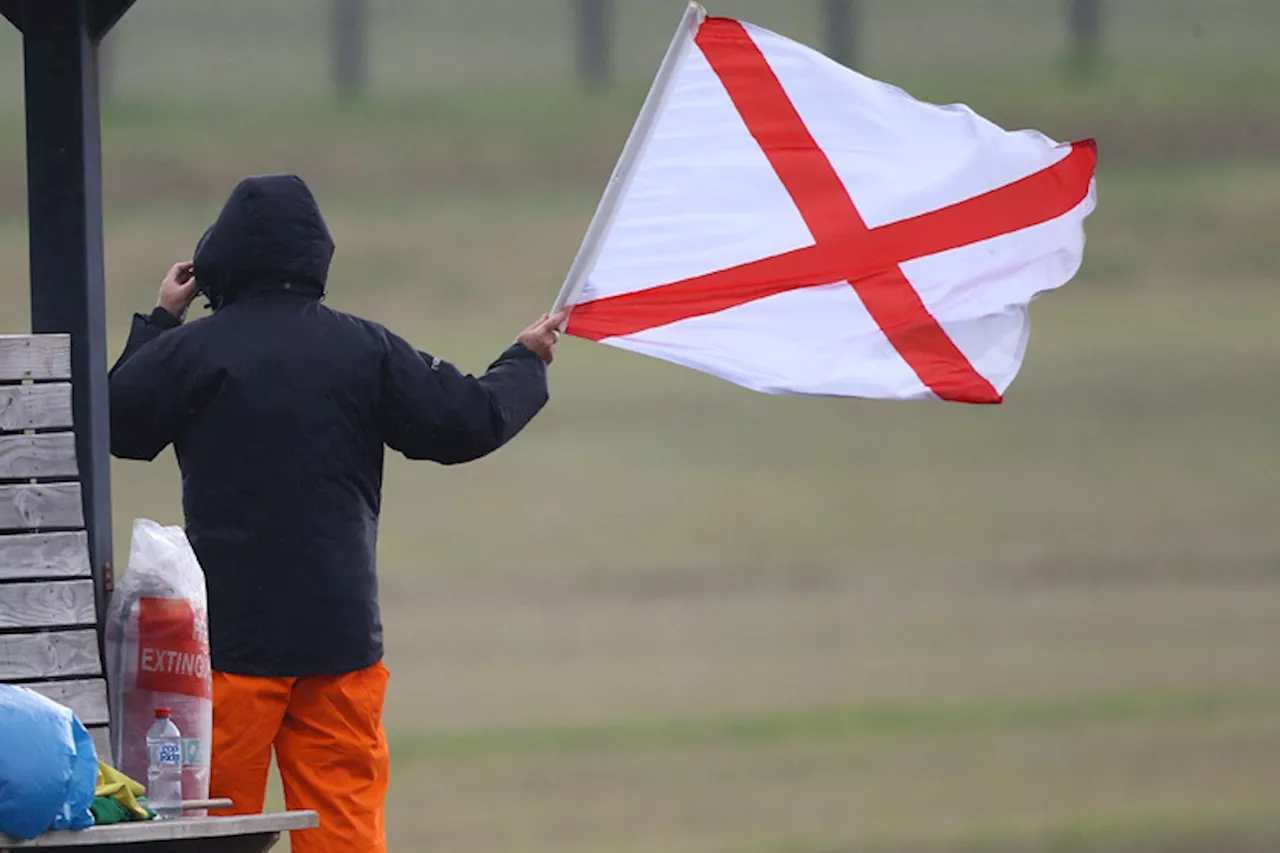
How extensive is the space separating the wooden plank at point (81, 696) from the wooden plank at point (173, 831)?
26 centimetres

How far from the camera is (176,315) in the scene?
11.0ft

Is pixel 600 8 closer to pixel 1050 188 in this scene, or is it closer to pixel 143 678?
pixel 1050 188

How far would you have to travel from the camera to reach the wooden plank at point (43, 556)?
298 cm

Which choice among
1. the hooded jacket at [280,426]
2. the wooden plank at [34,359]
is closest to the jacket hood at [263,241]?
the hooded jacket at [280,426]

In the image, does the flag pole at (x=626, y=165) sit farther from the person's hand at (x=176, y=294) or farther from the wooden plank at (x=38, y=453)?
the wooden plank at (x=38, y=453)

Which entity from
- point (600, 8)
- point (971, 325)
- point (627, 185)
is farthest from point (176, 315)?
point (600, 8)

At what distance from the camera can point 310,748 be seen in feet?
10.6

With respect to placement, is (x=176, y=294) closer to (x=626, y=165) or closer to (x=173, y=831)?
(x=626, y=165)

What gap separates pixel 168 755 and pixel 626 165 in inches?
55.4

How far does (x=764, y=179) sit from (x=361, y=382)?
105 centimetres

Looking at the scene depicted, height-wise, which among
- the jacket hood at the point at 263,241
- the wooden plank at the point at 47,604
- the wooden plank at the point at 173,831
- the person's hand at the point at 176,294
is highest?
the jacket hood at the point at 263,241

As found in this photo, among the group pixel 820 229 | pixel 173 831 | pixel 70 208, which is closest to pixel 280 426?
pixel 70 208

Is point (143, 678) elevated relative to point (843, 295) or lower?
lower

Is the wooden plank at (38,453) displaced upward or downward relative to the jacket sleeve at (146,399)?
downward
